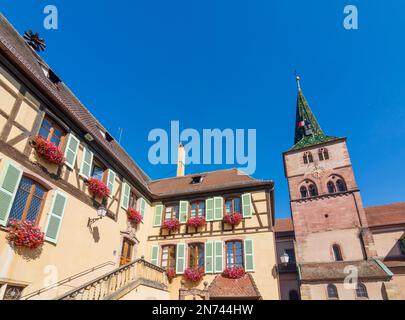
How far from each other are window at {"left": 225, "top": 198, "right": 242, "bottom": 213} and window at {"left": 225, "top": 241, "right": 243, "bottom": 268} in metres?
1.70

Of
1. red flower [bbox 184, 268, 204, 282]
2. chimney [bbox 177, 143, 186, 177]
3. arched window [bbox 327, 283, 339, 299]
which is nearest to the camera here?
red flower [bbox 184, 268, 204, 282]

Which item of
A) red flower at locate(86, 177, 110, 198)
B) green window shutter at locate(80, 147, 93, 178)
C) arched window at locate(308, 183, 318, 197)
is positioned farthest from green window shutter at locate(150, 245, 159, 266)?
arched window at locate(308, 183, 318, 197)

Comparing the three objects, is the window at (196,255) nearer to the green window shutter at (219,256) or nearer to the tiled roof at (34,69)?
the green window shutter at (219,256)

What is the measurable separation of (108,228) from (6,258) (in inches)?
179

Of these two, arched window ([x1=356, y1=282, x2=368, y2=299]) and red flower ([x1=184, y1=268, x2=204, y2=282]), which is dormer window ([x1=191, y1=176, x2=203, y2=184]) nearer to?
red flower ([x1=184, y1=268, x2=204, y2=282])

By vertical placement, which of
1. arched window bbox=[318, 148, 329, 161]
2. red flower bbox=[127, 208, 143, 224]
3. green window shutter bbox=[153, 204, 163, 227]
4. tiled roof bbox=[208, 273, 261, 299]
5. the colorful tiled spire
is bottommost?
tiled roof bbox=[208, 273, 261, 299]

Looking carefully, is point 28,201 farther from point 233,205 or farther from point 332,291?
point 332,291

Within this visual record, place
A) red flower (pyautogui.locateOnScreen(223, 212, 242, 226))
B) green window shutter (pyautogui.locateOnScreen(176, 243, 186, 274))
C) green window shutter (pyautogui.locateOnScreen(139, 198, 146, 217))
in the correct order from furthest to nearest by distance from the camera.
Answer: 1. green window shutter (pyautogui.locateOnScreen(139, 198, 146, 217))
2. red flower (pyautogui.locateOnScreen(223, 212, 242, 226))
3. green window shutter (pyautogui.locateOnScreen(176, 243, 186, 274))

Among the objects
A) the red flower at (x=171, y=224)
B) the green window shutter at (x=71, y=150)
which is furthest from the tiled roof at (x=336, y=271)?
the green window shutter at (x=71, y=150)

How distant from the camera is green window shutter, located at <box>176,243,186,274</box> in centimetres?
1315

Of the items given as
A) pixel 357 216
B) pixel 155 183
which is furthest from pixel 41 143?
pixel 357 216

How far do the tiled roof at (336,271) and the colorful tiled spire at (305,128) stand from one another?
11.3 metres

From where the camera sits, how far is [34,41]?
11477 mm

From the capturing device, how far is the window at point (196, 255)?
13.4 metres
